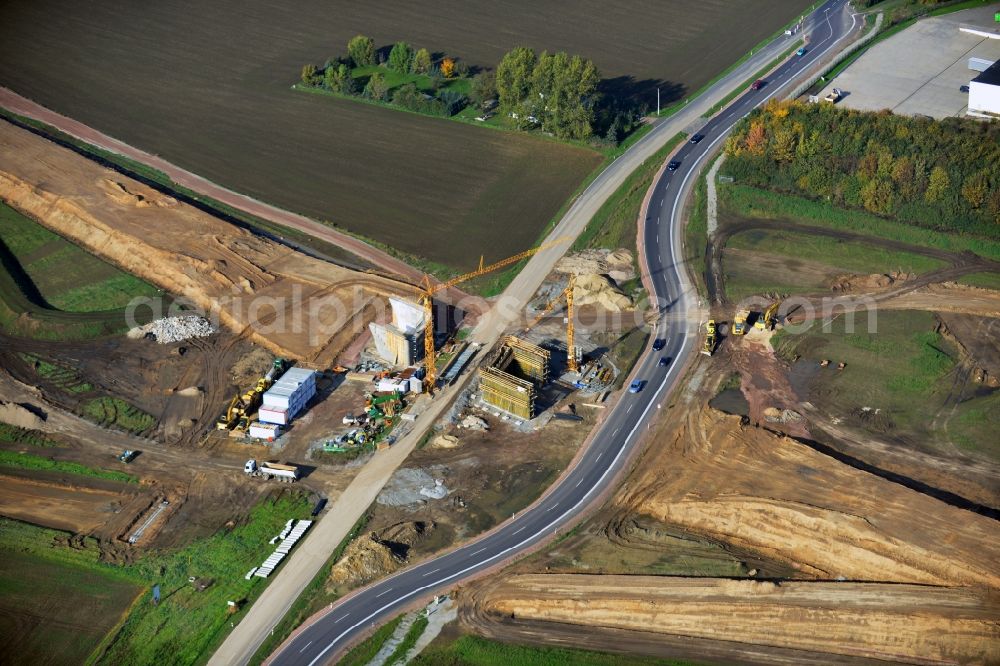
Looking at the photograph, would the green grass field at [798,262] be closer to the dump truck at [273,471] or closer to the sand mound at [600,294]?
the sand mound at [600,294]

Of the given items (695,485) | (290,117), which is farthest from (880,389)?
(290,117)

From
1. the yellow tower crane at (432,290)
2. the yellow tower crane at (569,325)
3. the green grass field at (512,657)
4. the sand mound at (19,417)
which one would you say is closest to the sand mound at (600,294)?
the yellow tower crane at (569,325)

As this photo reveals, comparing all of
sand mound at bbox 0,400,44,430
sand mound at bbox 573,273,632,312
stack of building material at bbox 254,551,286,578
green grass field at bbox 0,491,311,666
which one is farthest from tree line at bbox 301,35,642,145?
stack of building material at bbox 254,551,286,578

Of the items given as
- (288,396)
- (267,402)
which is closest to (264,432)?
(267,402)

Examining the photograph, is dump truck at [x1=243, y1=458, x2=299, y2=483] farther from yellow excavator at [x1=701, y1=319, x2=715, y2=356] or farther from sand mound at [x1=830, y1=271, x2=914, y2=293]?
sand mound at [x1=830, y1=271, x2=914, y2=293]

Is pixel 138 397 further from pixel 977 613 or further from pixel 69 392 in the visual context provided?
pixel 977 613
